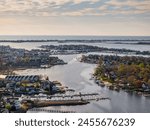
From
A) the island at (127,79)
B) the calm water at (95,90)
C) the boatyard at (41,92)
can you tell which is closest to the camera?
the calm water at (95,90)

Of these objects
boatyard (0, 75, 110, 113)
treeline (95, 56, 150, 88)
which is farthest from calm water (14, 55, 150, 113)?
treeline (95, 56, 150, 88)

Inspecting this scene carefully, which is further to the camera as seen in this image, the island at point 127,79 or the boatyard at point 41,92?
the island at point 127,79

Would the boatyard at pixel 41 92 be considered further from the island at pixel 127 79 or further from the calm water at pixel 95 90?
the island at pixel 127 79

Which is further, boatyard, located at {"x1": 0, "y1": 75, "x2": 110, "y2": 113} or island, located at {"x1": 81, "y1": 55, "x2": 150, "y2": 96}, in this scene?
island, located at {"x1": 81, "y1": 55, "x2": 150, "y2": 96}

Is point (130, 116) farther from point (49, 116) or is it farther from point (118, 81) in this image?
point (118, 81)

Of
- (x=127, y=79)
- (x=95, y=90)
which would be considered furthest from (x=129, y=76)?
(x=95, y=90)

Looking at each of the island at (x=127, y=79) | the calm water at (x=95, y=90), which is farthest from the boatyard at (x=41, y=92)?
the island at (x=127, y=79)

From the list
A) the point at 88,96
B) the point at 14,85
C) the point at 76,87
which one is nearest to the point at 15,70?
the point at 14,85

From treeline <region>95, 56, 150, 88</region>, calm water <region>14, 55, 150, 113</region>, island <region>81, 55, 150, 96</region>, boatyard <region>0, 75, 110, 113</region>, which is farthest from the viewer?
treeline <region>95, 56, 150, 88</region>

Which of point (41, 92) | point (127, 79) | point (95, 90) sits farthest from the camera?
point (127, 79)

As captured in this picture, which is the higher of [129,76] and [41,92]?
[129,76]

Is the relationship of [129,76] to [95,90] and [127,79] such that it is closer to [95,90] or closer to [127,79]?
[127,79]

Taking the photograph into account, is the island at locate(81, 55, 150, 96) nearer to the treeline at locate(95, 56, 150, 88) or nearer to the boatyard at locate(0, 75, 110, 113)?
the treeline at locate(95, 56, 150, 88)
